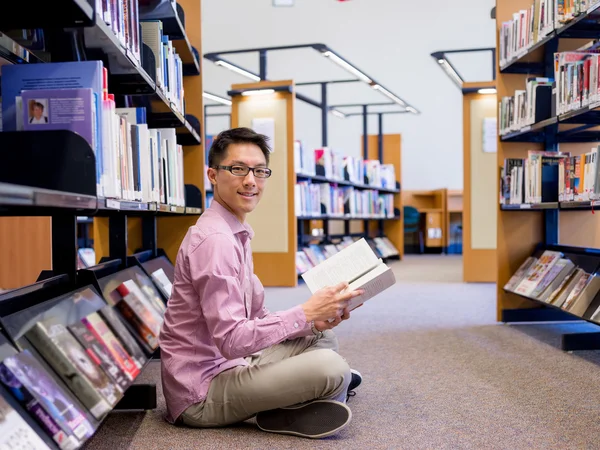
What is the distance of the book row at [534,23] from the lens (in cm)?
320

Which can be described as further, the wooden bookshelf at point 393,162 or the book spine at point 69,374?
the wooden bookshelf at point 393,162

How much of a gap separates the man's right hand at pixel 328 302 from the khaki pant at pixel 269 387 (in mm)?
186

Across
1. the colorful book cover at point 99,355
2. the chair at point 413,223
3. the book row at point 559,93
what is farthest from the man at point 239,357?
the chair at point 413,223

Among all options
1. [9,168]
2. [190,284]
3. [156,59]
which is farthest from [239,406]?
[156,59]

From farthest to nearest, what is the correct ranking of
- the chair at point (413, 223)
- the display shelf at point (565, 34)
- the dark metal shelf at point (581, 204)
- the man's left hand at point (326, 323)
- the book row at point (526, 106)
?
the chair at point (413, 223), the book row at point (526, 106), the display shelf at point (565, 34), the dark metal shelf at point (581, 204), the man's left hand at point (326, 323)

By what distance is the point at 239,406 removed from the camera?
190 centimetres

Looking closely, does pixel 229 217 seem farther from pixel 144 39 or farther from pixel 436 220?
pixel 436 220

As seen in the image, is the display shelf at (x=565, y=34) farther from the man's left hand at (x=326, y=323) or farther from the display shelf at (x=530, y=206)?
the man's left hand at (x=326, y=323)

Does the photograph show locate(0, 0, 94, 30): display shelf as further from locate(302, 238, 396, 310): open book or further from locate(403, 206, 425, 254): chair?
locate(403, 206, 425, 254): chair

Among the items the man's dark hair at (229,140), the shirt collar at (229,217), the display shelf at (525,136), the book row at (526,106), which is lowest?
the shirt collar at (229,217)

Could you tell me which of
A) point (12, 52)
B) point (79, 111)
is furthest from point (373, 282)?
point (12, 52)

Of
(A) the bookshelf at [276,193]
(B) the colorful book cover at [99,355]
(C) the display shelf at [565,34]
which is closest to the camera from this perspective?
(B) the colorful book cover at [99,355]

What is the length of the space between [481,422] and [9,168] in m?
1.61

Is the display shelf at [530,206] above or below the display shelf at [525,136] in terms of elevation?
below
